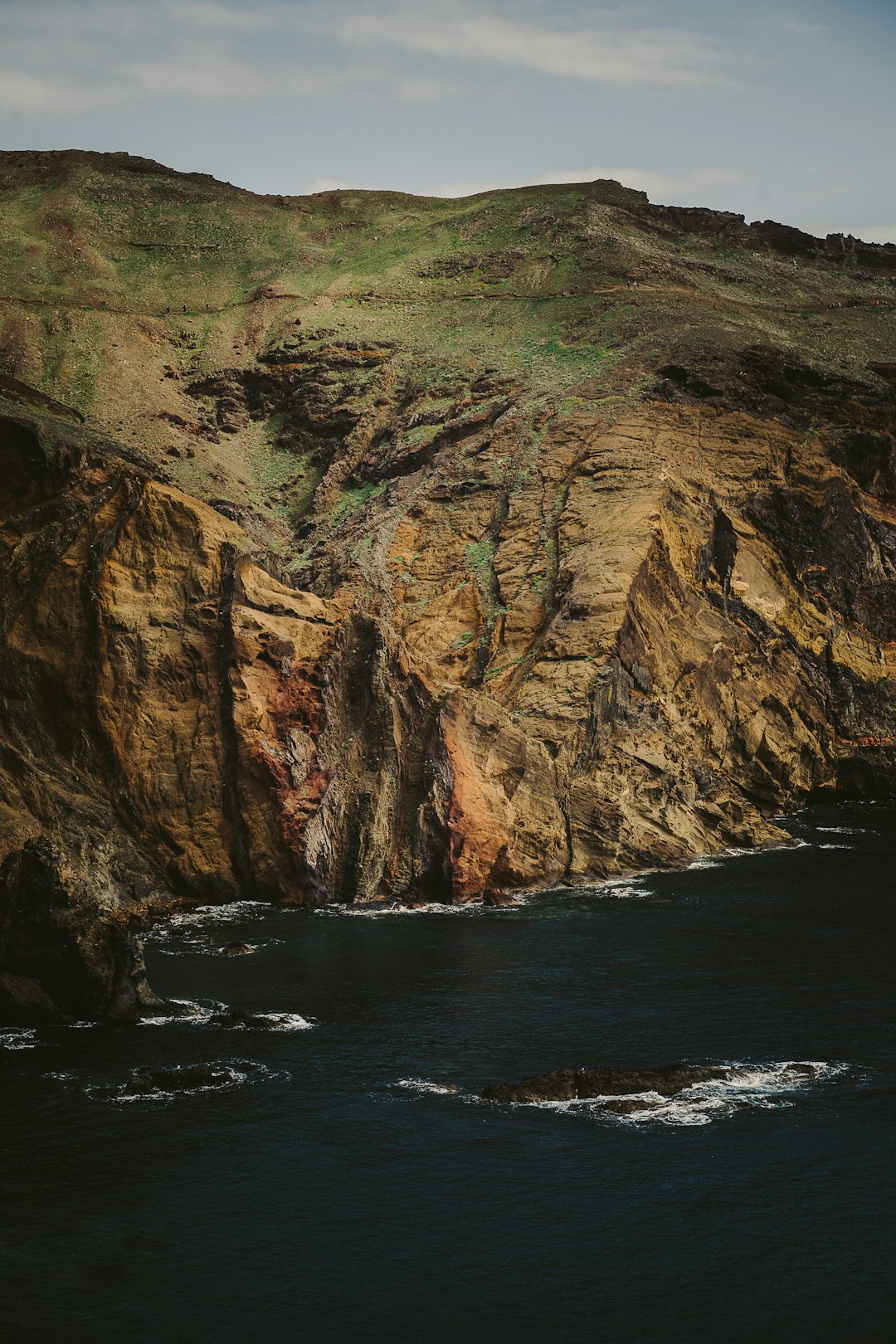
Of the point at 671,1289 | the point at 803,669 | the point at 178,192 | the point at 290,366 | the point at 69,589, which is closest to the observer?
the point at 671,1289

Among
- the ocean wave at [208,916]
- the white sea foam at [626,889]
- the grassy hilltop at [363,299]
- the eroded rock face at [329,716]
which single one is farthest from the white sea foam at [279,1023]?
the grassy hilltop at [363,299]

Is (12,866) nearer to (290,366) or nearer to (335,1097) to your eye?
(335,1097)

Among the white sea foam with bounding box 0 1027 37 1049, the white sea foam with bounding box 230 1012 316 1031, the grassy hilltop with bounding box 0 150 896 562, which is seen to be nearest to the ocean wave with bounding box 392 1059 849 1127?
the white sea foam with bounding box 230 1012 316 1031

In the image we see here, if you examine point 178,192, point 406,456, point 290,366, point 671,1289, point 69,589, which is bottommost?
point 671,1289

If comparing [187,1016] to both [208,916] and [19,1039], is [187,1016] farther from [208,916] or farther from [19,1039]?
[208,916]

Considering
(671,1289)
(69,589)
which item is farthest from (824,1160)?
(69,589)

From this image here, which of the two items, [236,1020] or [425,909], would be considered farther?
[425,909]

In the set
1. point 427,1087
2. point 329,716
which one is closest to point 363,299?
point 329,716
